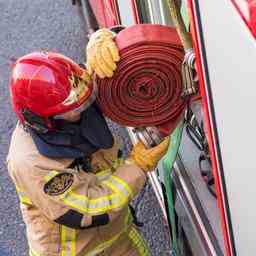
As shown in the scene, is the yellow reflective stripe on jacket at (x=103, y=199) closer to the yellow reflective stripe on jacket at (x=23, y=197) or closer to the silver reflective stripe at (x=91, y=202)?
the silver reflective stripe at (x=91, y=202)

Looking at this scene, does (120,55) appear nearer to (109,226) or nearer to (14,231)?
(109,226)

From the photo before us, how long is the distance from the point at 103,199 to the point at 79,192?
0.10 metres

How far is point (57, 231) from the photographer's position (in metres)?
2.73

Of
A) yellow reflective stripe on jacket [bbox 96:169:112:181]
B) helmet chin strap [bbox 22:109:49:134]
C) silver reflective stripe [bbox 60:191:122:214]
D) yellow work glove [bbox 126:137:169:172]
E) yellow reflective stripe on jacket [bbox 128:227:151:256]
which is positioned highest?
helmet chin strap [bbox 22:109:49:134]

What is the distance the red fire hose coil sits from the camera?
2252 mm

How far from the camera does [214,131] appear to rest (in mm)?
1921

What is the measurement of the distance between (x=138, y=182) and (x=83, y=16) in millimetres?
3732

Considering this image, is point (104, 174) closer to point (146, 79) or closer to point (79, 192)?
point (79, 192)

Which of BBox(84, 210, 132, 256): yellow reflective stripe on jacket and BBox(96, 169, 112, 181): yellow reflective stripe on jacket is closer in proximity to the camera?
BBox(96, 169, 112, 181): yellow reflective stripe on jacket

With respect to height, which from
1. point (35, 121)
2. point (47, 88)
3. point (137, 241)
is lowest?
point (137, 241)

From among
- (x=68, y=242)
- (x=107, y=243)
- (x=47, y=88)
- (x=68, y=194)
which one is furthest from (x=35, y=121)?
(x=107, y=243)

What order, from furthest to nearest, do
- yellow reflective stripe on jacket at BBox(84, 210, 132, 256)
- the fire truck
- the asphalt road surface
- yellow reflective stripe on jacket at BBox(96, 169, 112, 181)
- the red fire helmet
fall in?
the asphalt road surface, yellow reflective stripe on jacket at BBox(84, 210, 132, 256), yellow reflective stripe on jacket at BBox(96, 169, 112, 181), the red fire helmet, the fire truck

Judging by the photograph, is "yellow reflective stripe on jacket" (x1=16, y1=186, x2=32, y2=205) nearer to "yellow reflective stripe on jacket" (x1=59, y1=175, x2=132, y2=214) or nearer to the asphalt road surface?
"yellow reflective stripe on jacket" (x1=59, y1=175, x2=132, y2=214)

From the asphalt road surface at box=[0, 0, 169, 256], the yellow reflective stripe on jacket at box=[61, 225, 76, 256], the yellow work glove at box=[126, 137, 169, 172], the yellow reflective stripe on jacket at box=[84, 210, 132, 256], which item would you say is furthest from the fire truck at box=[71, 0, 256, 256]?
the asphalt road surface at box=[0, 0, 169, 256]
